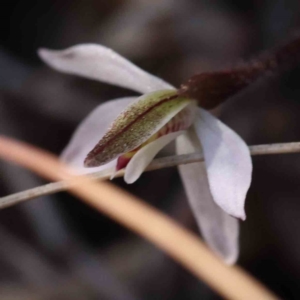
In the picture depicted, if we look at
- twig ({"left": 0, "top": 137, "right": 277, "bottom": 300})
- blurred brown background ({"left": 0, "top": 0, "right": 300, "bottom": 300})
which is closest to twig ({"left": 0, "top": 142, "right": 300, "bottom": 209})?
twig ({"left": 0, "top": 137, "right": 277, "bottom": 300})

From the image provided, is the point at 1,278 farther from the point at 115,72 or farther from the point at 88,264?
the point at 115,72

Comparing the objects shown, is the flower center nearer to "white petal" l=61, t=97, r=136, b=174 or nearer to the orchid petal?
the orchid petal

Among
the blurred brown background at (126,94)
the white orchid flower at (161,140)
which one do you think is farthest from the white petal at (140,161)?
the blurred brown background at (126,94)

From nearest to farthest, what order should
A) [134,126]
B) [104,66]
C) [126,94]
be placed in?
[134,126]
[104,66]
[126,94]

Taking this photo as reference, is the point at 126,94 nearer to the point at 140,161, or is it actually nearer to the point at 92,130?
the point at 92,130

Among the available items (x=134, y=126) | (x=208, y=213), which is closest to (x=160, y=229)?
(x=208, y=213)

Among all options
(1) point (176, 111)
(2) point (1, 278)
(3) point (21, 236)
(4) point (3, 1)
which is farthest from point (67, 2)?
(1) point (176, 111)
